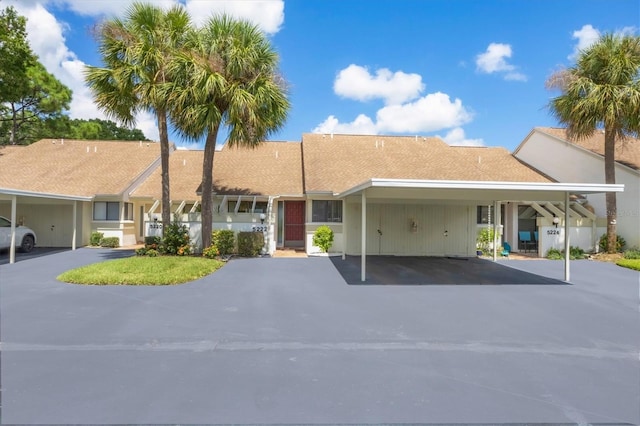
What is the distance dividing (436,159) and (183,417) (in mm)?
17984

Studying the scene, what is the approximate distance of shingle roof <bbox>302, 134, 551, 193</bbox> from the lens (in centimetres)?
1659

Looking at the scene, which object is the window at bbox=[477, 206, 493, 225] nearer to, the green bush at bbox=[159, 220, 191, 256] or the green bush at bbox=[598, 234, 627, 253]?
the green bush at bbox=[598, 234, 627, 253]

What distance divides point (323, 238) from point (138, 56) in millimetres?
9511

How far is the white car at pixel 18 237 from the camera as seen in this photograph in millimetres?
13398

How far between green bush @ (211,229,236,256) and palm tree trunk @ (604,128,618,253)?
52.1ft

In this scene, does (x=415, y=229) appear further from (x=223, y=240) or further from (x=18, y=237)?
(x=18, y=237)

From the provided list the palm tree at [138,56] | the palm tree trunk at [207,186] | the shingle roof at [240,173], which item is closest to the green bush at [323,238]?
the shingle roof at [240,173]

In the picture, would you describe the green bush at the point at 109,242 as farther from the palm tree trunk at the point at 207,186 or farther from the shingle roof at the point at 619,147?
the shingle roof at the point at 619,147

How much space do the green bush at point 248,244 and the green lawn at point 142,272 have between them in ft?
9.30

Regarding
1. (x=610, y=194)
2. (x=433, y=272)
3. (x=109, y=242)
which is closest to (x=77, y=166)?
(x=109, y=242)

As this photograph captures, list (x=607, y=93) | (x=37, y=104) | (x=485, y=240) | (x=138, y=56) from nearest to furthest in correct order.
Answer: (x=138, y=56)
(x=607, y=93)
(x=485, y=240)
(x=37, y=104)

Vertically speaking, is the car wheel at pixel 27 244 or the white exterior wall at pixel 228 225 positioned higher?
the white exterior wall at pixel 228 225

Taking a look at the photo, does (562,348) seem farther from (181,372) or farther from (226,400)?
(181,372)

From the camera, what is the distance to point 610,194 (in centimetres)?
1481
